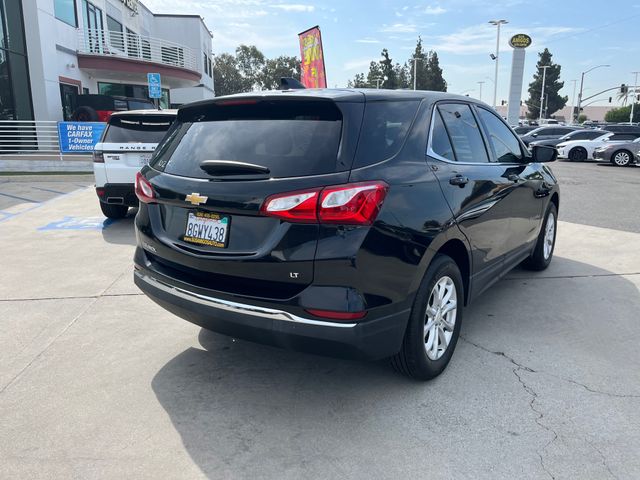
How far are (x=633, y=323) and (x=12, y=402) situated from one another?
15.0ft

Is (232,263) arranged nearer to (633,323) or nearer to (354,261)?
(354,261)

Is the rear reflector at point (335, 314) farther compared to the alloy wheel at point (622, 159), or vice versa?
the alloy wheel at point (622, 159)

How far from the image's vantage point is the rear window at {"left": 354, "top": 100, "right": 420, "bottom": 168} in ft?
9.33

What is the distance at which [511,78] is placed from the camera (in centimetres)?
3762

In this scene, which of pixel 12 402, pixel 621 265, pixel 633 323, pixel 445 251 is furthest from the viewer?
pixel 621 265

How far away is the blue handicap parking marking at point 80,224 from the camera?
26.4ft

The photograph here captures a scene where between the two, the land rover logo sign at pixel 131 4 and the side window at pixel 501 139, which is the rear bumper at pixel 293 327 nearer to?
the side window at pixel 501 139

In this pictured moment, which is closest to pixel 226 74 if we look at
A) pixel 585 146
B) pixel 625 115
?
pixel 585 146

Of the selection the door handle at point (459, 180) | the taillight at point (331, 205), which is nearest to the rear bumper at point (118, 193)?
the door handle at point (459, 180)

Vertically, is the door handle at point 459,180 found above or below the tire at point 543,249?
above

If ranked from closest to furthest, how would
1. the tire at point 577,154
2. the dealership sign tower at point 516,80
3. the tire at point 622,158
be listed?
the tire at point 622,158 → the tire at point 577,154 → the dealership sign tower at point 516,80

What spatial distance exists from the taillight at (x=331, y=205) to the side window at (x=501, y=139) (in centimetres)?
210

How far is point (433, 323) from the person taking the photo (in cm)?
333

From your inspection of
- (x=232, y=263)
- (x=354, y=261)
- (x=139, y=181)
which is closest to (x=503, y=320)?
(x=354, y=261)
